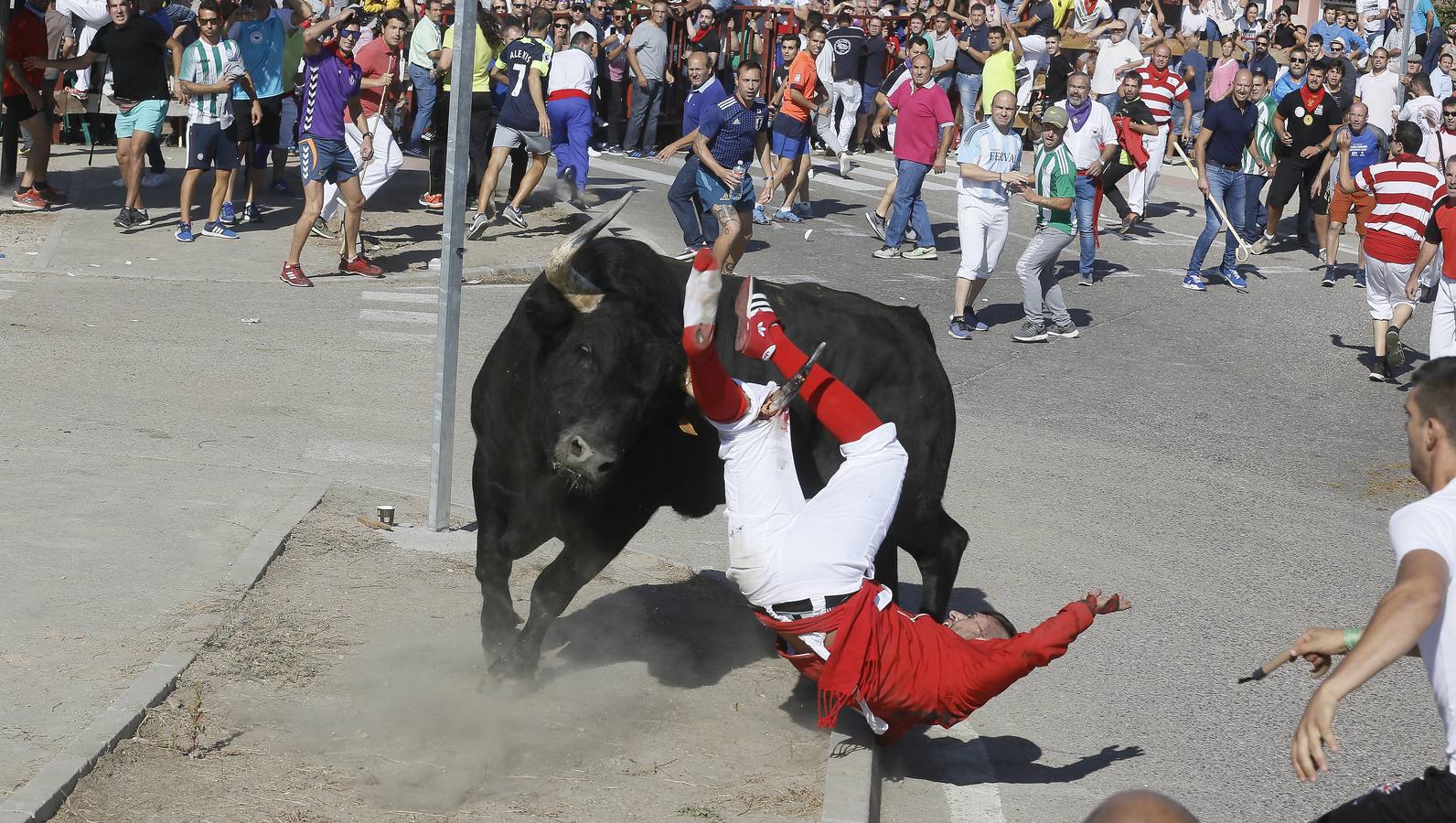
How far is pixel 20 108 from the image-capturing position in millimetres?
14977

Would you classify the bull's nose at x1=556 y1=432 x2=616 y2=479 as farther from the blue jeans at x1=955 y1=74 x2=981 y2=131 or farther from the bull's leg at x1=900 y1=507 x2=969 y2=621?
the blue jeans at x1=955 y1=74 x2=981 y2=131

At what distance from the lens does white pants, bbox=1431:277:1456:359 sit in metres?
11.9

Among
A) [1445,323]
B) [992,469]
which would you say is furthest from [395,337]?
[1445,323]

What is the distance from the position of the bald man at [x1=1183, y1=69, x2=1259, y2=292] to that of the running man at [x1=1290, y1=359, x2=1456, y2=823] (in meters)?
12.7

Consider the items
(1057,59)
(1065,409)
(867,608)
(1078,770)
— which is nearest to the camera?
(867,608)

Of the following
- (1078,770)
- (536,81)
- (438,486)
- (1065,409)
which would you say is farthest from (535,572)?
(536,81)

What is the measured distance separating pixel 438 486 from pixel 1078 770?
3.48 m

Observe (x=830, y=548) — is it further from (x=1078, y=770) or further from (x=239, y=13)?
(x=239, y=13)

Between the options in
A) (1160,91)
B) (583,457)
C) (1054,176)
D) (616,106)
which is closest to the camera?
(583,457)

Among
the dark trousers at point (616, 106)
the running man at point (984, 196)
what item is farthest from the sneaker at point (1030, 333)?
the dark trousers at point (616, 106)

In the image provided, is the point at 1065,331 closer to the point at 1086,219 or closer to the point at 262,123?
the point at 1086,219

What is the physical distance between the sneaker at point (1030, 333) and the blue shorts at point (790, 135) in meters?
4.91

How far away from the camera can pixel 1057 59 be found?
853 inches

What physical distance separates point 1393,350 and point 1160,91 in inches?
299
